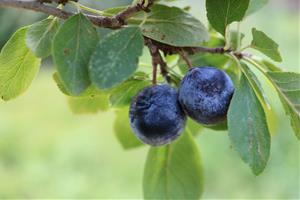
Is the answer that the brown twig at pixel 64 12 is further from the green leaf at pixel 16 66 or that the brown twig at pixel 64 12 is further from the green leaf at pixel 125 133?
the green leaf at pixel 125 133

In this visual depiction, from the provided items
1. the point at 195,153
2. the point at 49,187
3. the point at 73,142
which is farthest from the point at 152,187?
the point at 73,142

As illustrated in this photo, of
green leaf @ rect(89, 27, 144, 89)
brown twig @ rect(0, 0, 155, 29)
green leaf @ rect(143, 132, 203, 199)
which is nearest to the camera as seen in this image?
green leaf @ rect(89, 27, 144, 89)

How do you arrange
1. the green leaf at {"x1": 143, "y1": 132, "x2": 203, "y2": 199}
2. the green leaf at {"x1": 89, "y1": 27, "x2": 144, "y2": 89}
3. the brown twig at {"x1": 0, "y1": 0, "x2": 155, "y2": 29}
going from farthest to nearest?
the green leaf at {"x1": 143, "y1": 132, "x2": 203, "y2": 199} < the brown twig at {"x1": 0, "y1": 0, "x2": 155, "y2": 29} < the green leaf at {"x1": 89, "y1": 27, "x2": 144, "y2": 89}

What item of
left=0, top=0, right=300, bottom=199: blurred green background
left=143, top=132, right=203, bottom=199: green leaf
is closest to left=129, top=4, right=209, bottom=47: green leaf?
left=143, top=132, right=203, bottom=199: green leaf

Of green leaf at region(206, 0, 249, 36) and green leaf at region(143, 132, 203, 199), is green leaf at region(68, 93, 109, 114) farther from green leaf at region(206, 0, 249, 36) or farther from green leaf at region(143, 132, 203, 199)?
green leaf at region(206, 0, 249, 36)

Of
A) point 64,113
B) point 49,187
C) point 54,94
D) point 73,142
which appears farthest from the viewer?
point 54,94

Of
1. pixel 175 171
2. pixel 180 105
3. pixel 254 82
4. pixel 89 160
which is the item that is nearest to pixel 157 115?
pixel 180 105

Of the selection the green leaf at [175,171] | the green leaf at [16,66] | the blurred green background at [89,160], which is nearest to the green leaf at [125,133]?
the green leaf at [175,171]

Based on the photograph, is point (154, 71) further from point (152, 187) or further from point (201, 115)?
point (152, 187)
